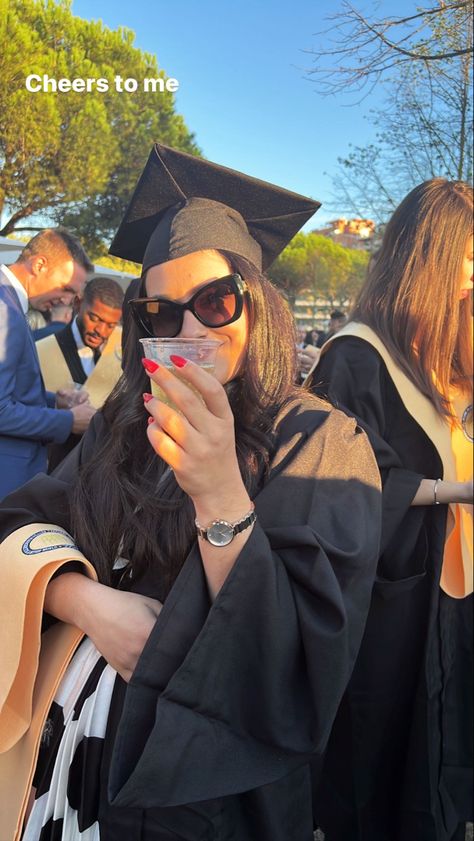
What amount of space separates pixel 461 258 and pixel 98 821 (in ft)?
6.50

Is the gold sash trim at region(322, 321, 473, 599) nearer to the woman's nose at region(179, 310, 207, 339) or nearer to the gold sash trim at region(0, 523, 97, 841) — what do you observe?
the woman's nose at region(179, 310, 207, 339)

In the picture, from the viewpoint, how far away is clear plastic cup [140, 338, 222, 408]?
0.92 m

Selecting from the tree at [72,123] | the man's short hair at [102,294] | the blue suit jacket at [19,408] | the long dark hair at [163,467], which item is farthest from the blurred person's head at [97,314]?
the long dark hair at [163,467]

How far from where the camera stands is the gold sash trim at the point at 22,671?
1163 millimetres

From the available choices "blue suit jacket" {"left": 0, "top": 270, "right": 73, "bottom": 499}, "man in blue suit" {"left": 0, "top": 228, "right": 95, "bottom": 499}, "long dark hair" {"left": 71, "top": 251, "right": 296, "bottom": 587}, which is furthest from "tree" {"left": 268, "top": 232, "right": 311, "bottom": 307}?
"long dark hair" {"left": 71, "top": 251, "right": 296, "bottom": 587}

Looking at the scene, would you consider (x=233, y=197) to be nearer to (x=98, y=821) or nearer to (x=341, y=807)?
(x=98, y=821)

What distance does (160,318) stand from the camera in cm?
138

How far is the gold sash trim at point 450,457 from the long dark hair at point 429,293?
0.11 feet

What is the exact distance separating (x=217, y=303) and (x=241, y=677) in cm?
83

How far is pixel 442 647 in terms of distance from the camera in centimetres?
192

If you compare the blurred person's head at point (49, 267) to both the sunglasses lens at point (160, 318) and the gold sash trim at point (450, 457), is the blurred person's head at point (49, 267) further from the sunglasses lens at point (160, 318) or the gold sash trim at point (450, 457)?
the sunglasses lens at point (160, 318)

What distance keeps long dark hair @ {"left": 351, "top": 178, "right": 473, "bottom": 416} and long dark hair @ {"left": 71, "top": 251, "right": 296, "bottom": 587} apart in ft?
2.05

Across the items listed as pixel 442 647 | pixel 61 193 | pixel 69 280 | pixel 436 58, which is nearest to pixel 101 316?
pixel 69 280

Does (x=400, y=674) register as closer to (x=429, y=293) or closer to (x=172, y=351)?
(x=429, y=293)
